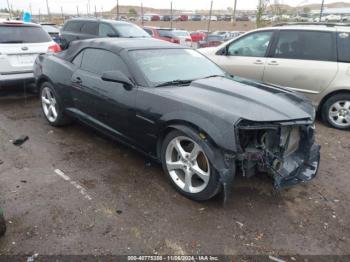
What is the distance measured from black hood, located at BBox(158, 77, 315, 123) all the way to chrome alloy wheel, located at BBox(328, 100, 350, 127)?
2304mm

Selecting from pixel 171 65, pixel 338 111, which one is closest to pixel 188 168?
pixel 171 65

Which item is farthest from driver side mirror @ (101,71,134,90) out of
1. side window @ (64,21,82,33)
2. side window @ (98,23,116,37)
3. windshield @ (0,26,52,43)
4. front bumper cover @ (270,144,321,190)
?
side window @ (64,21,82,33)

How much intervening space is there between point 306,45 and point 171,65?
322 cm

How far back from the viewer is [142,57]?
3.94 m

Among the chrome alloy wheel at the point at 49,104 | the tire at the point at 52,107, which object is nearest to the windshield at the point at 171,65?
the tire at the point at 52,107

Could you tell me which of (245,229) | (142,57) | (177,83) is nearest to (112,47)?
(142,57)

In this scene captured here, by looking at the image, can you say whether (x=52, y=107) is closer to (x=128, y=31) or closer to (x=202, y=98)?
(x=202, y=98)

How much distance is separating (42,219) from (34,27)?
5.28 m

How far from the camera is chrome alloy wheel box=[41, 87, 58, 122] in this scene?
5203 millimetres

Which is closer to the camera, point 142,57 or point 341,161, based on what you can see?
point 142,57

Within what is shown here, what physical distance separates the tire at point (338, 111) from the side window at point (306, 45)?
731mm

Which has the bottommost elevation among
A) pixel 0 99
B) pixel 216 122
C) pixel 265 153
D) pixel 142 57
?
pixel 0 99

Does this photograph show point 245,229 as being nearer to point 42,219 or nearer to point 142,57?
point 42,219

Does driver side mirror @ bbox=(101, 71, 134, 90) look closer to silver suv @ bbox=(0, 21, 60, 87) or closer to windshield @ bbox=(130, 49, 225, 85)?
windshield @ bbox=(130, 49, 225, 85)
